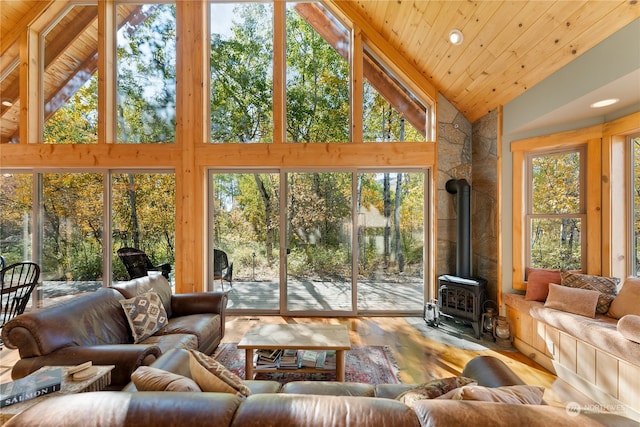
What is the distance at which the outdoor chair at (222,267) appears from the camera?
4.42 meters

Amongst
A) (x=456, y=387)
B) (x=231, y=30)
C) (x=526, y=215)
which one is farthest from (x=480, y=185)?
(x=231, y=30)

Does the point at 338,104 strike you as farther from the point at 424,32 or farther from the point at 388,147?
the point at 424,32

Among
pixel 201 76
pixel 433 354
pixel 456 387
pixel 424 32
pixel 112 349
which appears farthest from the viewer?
pixel 201 76

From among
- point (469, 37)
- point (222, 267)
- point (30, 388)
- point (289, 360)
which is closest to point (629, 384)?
point (289, 360)

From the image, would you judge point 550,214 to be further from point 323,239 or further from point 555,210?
point 323,239

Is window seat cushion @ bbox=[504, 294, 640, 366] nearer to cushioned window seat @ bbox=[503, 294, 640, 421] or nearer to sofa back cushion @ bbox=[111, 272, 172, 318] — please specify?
cushioned window seat @ bbox=[503, 294, 640, 421]

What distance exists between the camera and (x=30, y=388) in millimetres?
1414

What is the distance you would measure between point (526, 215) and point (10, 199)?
734 centimetres

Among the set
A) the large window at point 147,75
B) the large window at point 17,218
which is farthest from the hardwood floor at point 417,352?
the large window at point 147,75

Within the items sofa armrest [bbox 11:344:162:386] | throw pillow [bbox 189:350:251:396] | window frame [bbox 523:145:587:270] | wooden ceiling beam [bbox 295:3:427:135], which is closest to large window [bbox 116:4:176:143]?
wooden ceiling beam [bbox 295:3:427:135]

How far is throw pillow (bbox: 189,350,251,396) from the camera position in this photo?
1303mm

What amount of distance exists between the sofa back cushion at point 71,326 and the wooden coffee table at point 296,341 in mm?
1037

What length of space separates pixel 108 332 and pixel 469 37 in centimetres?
446

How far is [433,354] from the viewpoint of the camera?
122 inches
